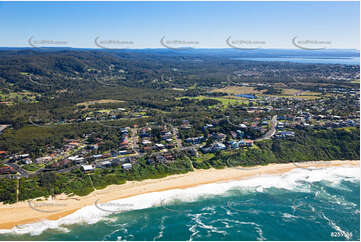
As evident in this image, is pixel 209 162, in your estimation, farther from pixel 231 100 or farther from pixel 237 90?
pixel 237 90

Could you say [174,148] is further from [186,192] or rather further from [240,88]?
[240,88]

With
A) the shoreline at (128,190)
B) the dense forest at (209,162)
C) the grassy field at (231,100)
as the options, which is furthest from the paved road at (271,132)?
the grassy field at (231,100)

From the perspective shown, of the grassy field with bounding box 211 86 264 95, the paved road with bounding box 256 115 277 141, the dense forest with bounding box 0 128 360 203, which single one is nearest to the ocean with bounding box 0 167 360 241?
the dense forest with bounding box 0 128 360 203

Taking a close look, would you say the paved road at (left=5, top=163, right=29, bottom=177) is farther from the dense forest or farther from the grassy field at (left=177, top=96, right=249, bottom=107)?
the grassy field at (left=177, top=96, right=249, bottom=107)

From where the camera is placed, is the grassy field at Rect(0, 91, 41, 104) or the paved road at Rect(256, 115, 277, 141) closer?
the paved road at Rect(256, 115, 277, 141)

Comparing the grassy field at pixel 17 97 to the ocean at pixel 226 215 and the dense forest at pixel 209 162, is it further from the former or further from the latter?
the ocean at pixel 226 215

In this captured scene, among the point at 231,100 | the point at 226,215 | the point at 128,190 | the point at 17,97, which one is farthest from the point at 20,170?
the point at 231,100
